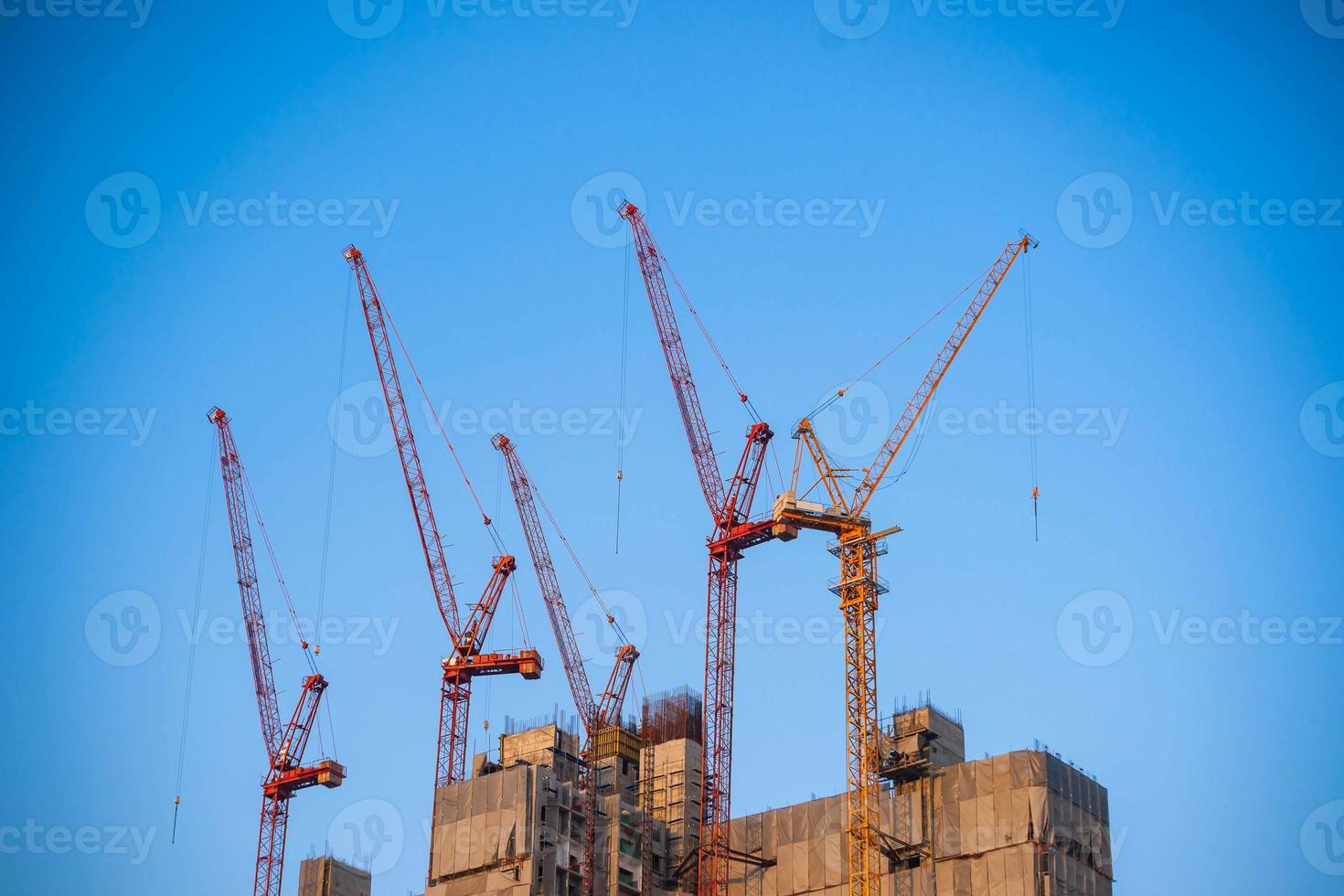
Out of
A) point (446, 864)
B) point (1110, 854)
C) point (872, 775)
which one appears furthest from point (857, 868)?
point (446, 864)

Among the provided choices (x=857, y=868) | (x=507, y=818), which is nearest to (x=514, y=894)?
(x=507, y=818)

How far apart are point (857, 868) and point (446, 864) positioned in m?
36.0

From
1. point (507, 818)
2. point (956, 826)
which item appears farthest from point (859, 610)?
point (507, 818)

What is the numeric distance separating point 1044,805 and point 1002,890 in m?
7.85

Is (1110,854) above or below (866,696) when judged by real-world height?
below

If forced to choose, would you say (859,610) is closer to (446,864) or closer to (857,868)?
(857,868)

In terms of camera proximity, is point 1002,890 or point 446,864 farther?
point 446,864

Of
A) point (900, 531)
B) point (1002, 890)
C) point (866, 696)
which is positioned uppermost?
point (900, 531)

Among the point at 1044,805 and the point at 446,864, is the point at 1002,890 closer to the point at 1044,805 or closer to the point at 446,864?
the point at 1044,805

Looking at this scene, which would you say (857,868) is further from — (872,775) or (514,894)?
(514,894)

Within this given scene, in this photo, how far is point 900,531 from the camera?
198 meters

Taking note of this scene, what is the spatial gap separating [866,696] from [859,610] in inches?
302

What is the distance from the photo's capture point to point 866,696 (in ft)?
629

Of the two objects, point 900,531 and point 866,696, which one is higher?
point 900,531
